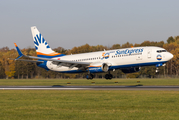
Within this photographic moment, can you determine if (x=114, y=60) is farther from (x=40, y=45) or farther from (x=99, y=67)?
(x=40, y=45)

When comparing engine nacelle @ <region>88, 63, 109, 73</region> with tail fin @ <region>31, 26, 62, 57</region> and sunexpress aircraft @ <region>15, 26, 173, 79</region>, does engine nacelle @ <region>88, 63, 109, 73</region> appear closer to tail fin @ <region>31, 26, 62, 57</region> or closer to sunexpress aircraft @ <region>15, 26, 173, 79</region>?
sunexpress aircraft @ <region>15, 26, 173, 79</region>

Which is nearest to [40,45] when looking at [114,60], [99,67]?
[99,67]

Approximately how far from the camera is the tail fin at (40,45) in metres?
64.2

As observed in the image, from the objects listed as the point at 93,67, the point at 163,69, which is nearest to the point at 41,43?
the point at 93,67

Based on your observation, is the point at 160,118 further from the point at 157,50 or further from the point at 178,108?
the point at 157,50

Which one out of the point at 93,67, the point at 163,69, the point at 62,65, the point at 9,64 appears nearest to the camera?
the point at 93,67

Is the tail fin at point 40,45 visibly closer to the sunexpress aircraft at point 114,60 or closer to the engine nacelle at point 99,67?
the sunexpress aircraft at point 114,60

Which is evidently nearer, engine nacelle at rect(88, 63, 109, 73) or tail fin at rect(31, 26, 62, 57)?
engine nacelle at rect(88, 63, 109, 73)

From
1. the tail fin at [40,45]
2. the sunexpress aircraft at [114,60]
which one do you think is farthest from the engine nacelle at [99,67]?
the tail fin at [40,45]

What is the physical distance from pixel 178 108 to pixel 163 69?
111m

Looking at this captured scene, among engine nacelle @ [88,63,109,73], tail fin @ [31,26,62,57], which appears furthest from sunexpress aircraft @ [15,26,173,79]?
tail fin @ [31,26,62,57]

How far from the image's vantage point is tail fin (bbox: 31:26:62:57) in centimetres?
6419

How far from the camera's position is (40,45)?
65.5 m

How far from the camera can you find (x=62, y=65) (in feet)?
183
